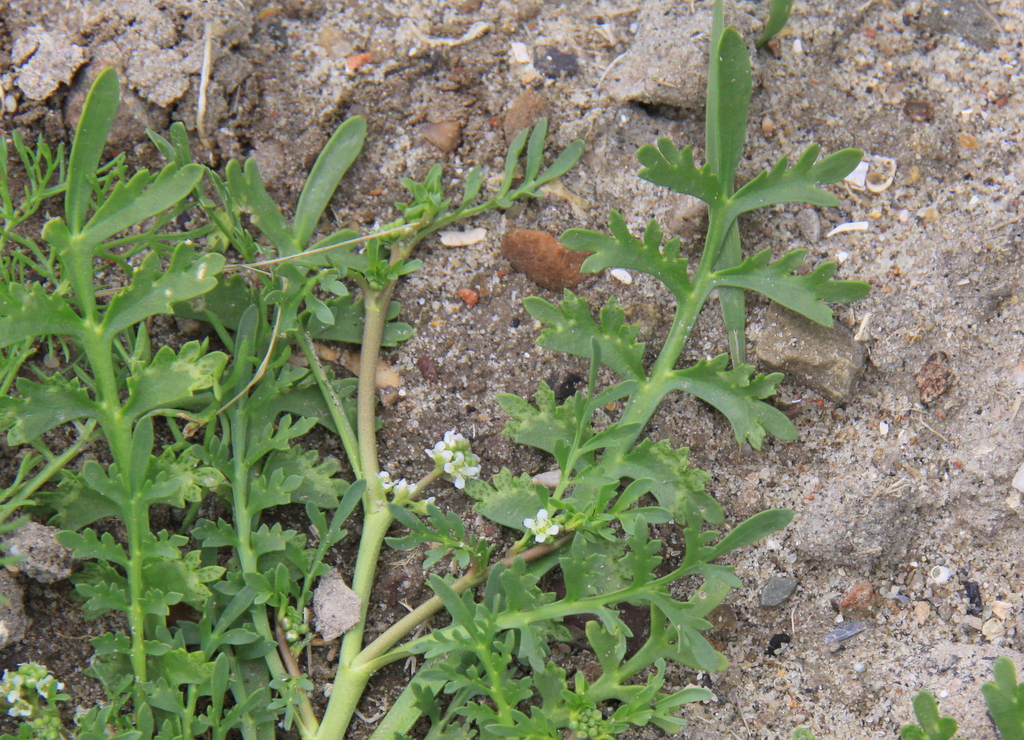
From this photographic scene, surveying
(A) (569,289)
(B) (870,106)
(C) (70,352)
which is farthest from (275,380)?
(B) (870,106)

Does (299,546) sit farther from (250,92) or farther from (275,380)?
(250,92)

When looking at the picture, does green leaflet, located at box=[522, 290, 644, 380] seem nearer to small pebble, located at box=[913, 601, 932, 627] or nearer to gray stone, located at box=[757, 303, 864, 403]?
gray stone, located at box=[757, 303, 864, 403]

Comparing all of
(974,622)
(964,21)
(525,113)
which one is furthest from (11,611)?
(964,21)

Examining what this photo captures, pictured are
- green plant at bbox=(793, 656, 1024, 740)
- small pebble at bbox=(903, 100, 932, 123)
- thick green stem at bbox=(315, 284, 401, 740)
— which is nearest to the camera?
green plant at bbox=(793, 656, 1024, 740)

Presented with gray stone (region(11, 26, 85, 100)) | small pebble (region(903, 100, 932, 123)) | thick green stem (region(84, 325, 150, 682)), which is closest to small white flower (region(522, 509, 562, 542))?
thick green stem (region(84, 325, 150, 682))

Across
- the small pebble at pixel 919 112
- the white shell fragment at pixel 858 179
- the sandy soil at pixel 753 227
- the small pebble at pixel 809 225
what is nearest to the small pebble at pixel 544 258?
the sandy soil at pixel 753 227

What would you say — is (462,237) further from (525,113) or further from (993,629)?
(993,629)

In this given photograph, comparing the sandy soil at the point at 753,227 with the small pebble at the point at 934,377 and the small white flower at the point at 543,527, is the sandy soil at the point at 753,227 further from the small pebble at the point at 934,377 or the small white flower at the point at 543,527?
the small white flower at the point at 543,527
